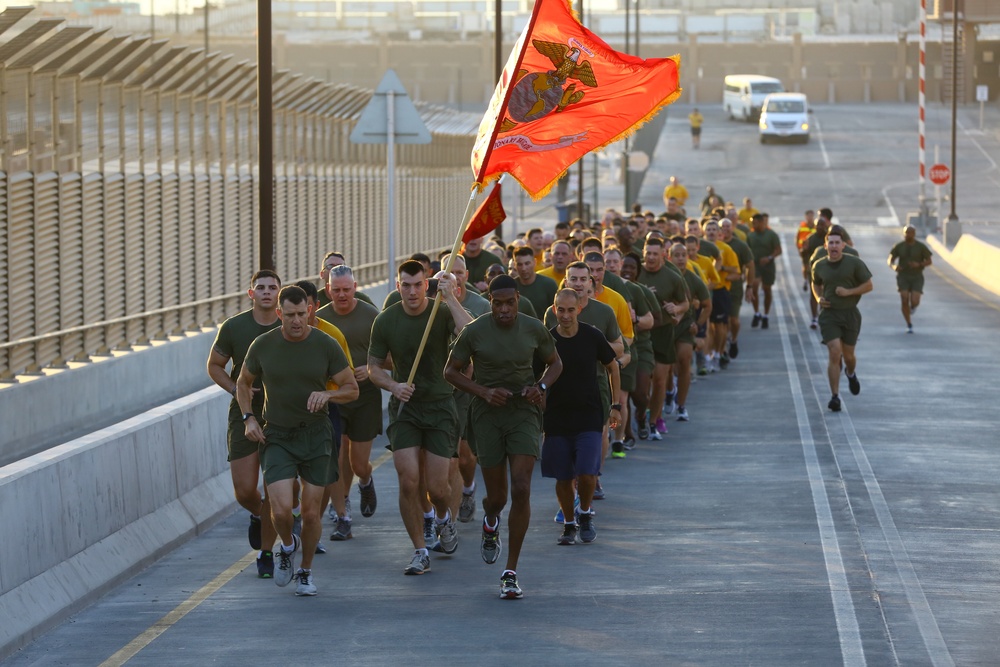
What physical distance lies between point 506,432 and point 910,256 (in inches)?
784

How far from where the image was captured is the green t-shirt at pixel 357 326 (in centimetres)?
1259

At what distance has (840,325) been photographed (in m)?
20.0

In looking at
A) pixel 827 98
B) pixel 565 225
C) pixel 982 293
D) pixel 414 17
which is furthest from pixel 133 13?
pixel 565 225

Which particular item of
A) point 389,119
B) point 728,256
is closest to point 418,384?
point 389,119

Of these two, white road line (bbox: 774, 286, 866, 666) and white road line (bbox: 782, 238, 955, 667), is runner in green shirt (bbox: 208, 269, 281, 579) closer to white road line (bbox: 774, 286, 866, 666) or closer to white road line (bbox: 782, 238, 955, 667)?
white road line (bbox: 774, 286, 866, 666)

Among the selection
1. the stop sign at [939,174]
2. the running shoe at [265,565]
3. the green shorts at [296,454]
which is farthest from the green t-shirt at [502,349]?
the stop sign at [939,174]

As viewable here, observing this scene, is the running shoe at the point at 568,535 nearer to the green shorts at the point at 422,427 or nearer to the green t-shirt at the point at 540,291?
the green shorts at the point at 422,427

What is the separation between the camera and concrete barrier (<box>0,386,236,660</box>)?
380 inches

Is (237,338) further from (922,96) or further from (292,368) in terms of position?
(922,96)

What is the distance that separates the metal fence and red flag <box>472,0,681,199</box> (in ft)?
21.9

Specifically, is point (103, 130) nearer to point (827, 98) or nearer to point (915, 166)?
point (915, 166)

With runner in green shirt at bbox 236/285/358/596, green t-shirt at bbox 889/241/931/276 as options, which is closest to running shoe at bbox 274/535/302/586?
runner in green shirt at bbox 236/285/358/596

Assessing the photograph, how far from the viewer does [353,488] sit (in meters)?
15.1

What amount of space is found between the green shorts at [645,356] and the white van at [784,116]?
2757 inches
